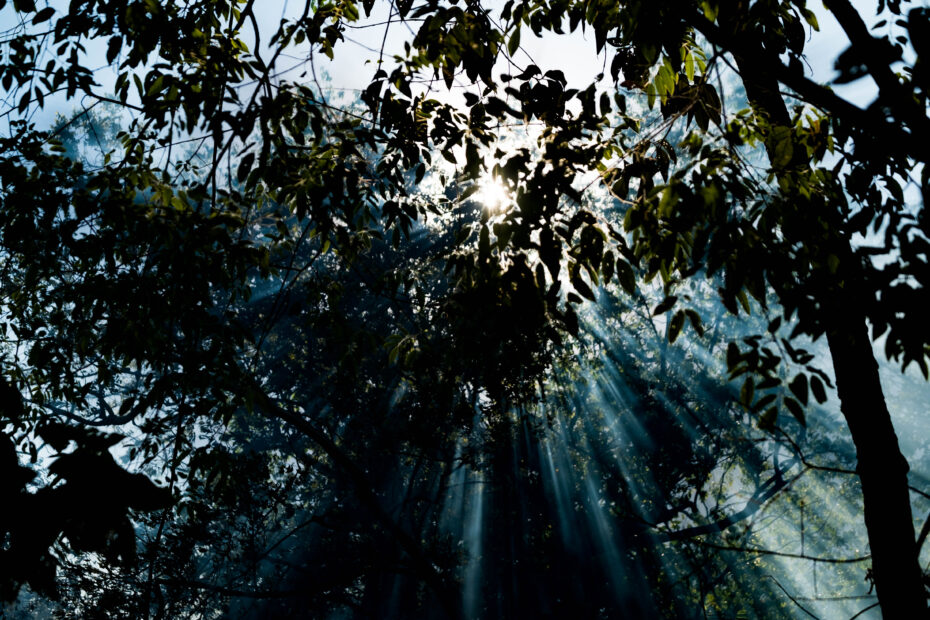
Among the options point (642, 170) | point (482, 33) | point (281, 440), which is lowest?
point (642, 170)

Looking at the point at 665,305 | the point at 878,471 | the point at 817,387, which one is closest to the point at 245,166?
the point at 665,305

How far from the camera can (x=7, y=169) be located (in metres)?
4.01

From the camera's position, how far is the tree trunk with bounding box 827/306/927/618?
1.80 meters

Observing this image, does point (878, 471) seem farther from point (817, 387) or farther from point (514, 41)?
point (514, 41)

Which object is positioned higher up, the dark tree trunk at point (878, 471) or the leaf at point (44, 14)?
the leaf at point (44, 14)

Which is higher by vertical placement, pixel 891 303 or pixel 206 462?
pixel 206 462

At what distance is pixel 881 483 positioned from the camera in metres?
1.88

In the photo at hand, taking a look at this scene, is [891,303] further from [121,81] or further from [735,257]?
[121,81]

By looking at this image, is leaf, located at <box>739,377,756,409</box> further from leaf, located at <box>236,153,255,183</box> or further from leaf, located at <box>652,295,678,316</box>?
leaf, located at <box>236,153,255,183</box>

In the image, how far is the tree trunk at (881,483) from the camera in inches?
70.7

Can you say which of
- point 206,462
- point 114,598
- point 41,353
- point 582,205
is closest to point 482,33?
point 582,205

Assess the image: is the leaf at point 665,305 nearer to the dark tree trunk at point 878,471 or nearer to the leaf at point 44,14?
the dark tree trunk at point 878,471

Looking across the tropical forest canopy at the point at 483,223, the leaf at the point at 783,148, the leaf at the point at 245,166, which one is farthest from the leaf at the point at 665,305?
Answer: the leaf at the point at 245,166

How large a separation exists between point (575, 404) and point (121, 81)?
10.3 m
